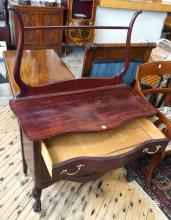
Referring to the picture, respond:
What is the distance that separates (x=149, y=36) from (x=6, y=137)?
3323mm

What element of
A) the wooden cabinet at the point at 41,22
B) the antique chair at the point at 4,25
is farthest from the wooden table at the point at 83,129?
the antique chair at the point at 4,25

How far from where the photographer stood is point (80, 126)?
39.6 inches

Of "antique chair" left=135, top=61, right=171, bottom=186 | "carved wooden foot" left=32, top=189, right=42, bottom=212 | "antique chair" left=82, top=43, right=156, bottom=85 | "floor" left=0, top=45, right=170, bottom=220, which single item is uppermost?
"antique chair" left=82, top=43, right=156, bottom=85

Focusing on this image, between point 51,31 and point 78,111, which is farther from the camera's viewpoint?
point 51,31

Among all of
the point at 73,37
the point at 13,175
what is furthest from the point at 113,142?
the point at 73,37

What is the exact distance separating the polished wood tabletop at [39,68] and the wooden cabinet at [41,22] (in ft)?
4.07

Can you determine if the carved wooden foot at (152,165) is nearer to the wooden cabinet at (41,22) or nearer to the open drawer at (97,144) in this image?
the open drawer at (97,144)

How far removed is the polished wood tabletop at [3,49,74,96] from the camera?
1570 mm

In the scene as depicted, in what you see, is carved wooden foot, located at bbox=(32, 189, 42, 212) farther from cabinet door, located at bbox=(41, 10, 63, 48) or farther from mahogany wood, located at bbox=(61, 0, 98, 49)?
mahogany wood, located at bbox=(61, 0, 98, 49)

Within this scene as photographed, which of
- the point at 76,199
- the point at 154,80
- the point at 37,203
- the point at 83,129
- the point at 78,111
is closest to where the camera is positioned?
the point at 83,129

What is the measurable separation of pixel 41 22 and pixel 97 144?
2478 millimetres

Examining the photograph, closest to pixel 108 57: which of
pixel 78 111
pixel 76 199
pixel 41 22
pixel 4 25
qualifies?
pixel 78 111

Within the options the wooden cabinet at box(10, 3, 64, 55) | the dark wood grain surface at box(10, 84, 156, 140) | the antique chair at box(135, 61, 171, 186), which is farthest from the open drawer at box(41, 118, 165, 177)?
the wooden cabinet at box(10, 3, 64, 55)

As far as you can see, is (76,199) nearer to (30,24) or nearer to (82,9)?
(30,24)
